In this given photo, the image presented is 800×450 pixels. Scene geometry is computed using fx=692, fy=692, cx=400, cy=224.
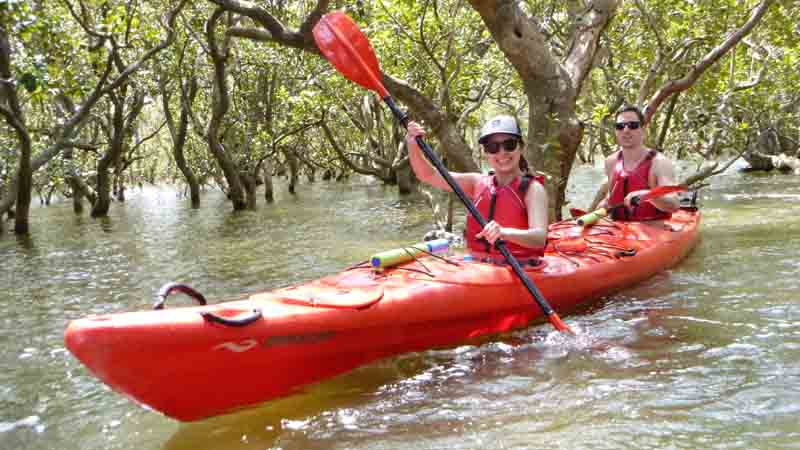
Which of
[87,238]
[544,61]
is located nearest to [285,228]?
[87,238]

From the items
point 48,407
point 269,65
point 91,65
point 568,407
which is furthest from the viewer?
point 269,65

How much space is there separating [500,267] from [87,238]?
9235 millimetres

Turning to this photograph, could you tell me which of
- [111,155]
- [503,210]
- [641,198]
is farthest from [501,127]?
[111,155]

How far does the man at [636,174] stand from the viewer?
5.69 metres


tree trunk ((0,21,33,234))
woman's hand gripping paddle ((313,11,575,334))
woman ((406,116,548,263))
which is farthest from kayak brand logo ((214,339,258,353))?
tree trunk ((0,21,33,234))

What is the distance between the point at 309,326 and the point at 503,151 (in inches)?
67.4

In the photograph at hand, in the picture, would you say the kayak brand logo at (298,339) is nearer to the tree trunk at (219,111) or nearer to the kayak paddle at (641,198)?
the kayak paddle at (641,198)

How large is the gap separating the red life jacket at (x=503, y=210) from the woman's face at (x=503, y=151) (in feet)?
0.36

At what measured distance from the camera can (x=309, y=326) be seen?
3188 mm

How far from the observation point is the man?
5688mm

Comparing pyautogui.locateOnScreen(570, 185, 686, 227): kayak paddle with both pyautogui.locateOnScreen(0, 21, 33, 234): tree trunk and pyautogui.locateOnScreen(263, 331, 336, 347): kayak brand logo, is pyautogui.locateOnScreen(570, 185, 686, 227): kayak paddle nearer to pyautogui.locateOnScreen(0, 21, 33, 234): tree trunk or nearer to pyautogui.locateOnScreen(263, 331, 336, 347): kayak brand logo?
pyautogui.locateOnScreen(263, 331, 336, 347): kayak brand logo

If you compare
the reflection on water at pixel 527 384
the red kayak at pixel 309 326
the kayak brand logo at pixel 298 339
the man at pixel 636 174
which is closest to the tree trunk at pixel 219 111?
the reflection on water at pixel 527 384

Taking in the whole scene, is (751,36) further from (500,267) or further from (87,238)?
(87,238)

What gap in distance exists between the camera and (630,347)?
3.93m
